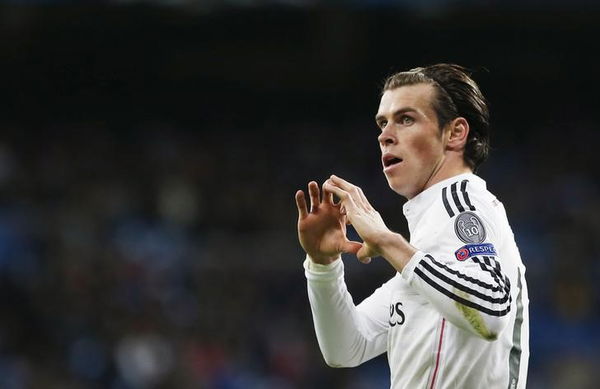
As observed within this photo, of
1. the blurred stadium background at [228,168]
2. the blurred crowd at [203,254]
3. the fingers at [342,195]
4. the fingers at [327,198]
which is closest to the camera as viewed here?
the fingers at [342,195]

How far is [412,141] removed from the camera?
371 cm

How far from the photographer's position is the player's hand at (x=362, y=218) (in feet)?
11.2

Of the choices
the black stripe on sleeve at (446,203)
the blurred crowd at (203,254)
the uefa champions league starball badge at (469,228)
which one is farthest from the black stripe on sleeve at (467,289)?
the blurred crowd at (203,254)

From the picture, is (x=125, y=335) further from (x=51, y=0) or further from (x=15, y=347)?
(x=51, y=0)

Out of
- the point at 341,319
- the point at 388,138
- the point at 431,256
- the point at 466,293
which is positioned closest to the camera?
the point at 466,293

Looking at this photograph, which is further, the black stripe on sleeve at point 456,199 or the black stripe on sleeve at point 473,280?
the black stripe on sleeve at point 456,199

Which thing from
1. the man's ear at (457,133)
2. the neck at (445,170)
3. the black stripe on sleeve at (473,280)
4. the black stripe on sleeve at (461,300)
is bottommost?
the black stripe on sleeve at (461,300)

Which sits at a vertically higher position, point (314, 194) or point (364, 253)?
point (314, 194)

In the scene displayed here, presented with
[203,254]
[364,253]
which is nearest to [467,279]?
[364,253]

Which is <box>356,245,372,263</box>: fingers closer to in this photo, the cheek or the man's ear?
the cheek

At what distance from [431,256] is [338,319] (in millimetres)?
803

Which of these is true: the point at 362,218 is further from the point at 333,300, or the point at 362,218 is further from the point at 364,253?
the point at 333,300

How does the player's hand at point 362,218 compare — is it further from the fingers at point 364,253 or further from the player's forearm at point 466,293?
the player's forearm at point 466,293

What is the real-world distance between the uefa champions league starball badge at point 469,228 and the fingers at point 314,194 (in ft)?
1.96
